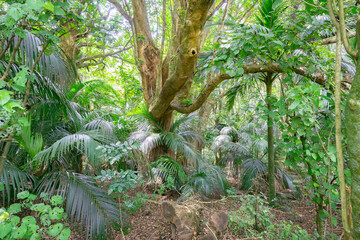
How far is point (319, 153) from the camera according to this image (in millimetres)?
1744

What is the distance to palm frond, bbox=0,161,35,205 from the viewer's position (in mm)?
2096

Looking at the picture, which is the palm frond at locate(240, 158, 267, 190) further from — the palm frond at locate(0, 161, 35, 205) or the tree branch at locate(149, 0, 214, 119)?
the palm frond at locate(0, 161, 35, 205)

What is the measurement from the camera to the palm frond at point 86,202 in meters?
2.19

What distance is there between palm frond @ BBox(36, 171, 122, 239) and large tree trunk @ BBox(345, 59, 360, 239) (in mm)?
2248

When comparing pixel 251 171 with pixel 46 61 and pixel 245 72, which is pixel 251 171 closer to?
pixel 245 72

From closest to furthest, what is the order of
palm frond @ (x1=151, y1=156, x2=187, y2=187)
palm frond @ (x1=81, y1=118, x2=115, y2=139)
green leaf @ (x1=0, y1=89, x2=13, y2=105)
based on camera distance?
green leaf @ (x1=0, y1=89, x2=13, y2=105), palm frond @ (x1=81, y1=118, x2=115, y2=139), palm frond @ (x1=151, y1=156, x2=187, y2=187)

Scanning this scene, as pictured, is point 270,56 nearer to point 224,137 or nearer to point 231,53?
point 231,53

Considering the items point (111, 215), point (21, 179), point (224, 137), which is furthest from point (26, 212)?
point (224, 137)

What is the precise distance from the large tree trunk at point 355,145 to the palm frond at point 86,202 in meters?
2.25

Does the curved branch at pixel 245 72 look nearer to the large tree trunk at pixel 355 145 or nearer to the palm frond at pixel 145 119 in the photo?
the palm frond at pixel 145 119

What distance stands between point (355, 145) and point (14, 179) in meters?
3.19

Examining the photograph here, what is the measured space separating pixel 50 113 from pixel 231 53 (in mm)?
2832

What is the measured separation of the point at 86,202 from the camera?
7.50 ft

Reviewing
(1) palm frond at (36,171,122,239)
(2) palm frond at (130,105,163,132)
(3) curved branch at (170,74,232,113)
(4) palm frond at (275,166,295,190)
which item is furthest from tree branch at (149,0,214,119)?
(4) palm frond at (275,166,295,190)
